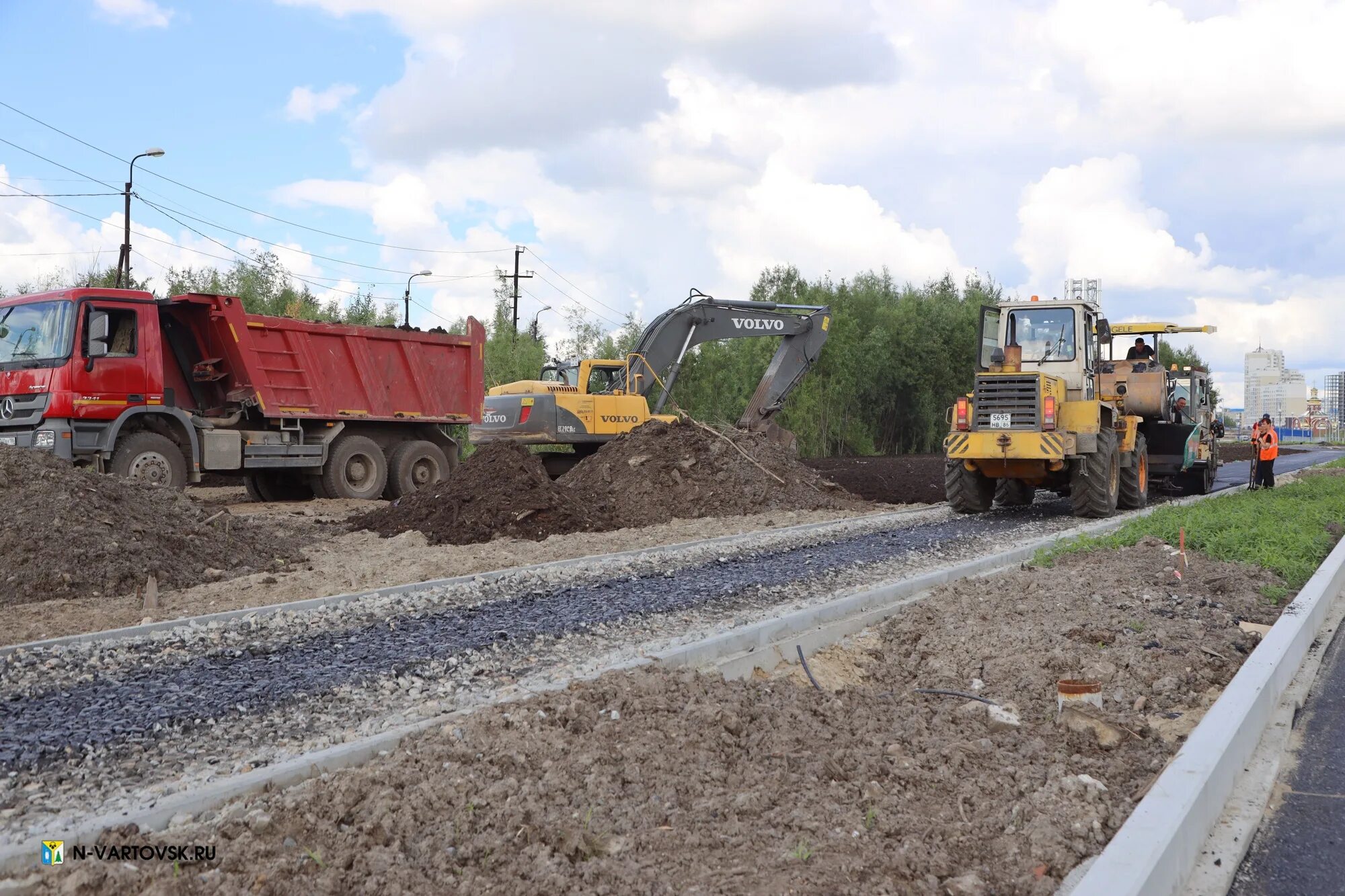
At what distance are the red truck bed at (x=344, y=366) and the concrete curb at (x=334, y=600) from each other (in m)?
7.78

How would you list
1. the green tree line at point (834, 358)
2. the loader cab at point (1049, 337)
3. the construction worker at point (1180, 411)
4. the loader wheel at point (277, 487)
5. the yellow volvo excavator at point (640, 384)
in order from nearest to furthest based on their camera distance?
the loader cab at point (1049, 337), the loader wheel at point (277, 487), the yellow volvo excavator at point (640, 384), the construction worker at point (1180, 411), the green tree line at point (834, 358)

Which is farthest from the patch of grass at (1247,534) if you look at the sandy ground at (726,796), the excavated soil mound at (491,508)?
the excavated soil mound at (491,508)

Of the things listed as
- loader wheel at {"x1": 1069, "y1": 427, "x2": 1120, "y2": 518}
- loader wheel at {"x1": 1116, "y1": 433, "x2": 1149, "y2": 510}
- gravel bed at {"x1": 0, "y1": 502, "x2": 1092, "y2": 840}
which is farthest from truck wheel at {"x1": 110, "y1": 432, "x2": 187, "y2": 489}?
loader wheel at {"x1": 1116, "y1": 433, "x2": 1149, "y2": 510}

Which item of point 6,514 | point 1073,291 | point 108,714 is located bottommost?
point 108,714

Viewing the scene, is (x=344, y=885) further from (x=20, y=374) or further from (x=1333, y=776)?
(x=20, y=374)

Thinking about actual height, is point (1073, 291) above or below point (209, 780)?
above

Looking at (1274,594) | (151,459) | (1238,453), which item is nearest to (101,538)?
(151,459)

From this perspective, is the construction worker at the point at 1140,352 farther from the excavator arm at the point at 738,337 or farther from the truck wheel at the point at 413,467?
the truck wheel at the point at 413,467

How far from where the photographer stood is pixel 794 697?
4.80 m

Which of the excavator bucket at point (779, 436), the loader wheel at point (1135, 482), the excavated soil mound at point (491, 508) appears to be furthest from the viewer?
the excavator bucket at point (779, 436)

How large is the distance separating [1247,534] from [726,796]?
8.19 metres

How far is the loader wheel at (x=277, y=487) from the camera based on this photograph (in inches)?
685

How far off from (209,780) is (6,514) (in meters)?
6.34

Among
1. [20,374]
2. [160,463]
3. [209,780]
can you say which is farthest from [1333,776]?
[20,374]
